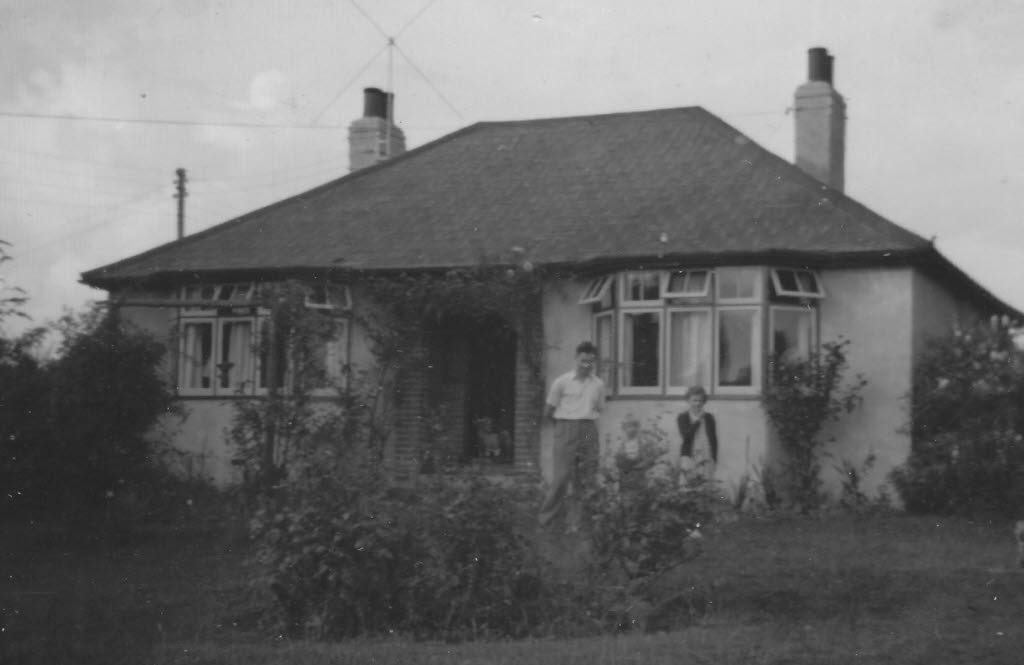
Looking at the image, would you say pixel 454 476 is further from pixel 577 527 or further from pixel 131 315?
pixel 131 315

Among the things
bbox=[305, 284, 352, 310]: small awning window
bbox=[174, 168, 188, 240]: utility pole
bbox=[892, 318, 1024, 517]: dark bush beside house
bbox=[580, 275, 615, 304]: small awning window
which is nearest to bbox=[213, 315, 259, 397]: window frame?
bbox=[305, 284, 352, 310]: small awning window

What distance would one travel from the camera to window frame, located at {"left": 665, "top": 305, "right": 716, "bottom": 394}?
17188mm

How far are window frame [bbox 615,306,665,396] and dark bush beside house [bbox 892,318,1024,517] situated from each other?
9.95 feet

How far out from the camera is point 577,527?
9742 millimetres

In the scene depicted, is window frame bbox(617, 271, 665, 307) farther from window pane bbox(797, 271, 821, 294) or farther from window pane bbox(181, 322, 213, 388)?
window pane bbox(181, 322, 213, 388)

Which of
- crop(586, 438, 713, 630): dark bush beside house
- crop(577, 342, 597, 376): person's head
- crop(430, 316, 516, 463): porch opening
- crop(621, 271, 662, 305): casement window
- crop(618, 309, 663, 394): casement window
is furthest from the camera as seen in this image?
crop(430, 316, 516, 463): porch opening

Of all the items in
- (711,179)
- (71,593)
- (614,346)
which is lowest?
(71,593)

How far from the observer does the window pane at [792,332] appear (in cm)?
1695

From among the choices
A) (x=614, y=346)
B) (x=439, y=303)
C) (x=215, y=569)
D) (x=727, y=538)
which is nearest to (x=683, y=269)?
(x=614, y=346)

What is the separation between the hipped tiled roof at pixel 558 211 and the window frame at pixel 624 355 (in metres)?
0.72

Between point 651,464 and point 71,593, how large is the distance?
462cm

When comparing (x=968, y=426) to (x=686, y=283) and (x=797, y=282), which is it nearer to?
(x=797, y=282)

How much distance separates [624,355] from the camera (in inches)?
699

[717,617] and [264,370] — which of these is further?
[264,370]
